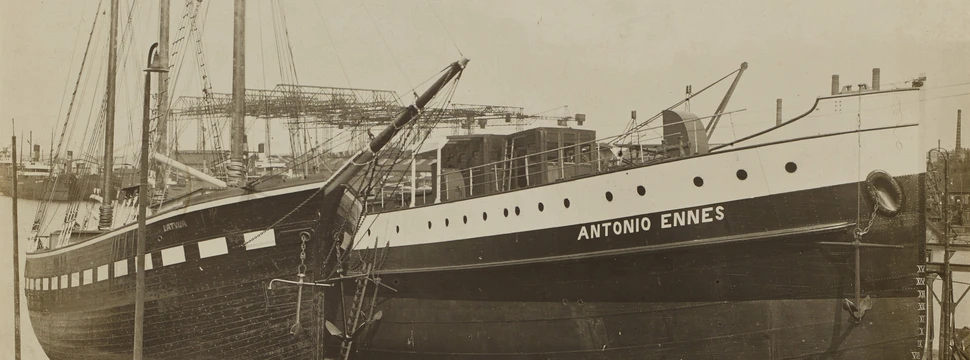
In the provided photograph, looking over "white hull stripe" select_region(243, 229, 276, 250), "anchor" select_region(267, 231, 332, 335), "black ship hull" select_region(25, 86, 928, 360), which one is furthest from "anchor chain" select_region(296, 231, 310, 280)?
"white hull stripe" select_region(243, 229, 276, 250)

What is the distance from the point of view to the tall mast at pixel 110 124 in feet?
58.9

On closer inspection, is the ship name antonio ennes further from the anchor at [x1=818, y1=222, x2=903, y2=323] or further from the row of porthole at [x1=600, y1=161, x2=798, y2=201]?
the anchor at [x1=818, y1=222, x2=903, y2=323]

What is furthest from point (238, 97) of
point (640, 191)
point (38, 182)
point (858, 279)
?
point (858, 279)

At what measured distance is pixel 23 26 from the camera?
14.1 metres

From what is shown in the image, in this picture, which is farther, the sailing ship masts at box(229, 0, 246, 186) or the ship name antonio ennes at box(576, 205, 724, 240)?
the sailing ship masts at box(229, 0, 246, 186)

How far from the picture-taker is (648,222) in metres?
10.8

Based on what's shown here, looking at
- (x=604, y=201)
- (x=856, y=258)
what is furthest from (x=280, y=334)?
(x=856, y=258)

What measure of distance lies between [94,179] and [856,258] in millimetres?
26339

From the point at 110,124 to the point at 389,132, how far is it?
33.3 ft

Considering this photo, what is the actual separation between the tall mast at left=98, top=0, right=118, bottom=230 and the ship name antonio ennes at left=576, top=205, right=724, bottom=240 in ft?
39.4

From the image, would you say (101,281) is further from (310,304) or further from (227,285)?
(310,304)

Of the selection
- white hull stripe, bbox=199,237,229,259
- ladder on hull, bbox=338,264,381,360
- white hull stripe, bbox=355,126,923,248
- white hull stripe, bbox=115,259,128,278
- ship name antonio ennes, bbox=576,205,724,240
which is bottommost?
ladder on hull, bbox=338,264,381,360

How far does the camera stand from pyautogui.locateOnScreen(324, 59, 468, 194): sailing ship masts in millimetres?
11164

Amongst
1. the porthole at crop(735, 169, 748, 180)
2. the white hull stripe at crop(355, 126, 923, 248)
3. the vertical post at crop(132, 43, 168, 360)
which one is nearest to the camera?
the white hull stripe at crop(355, 126, 923, 248)
